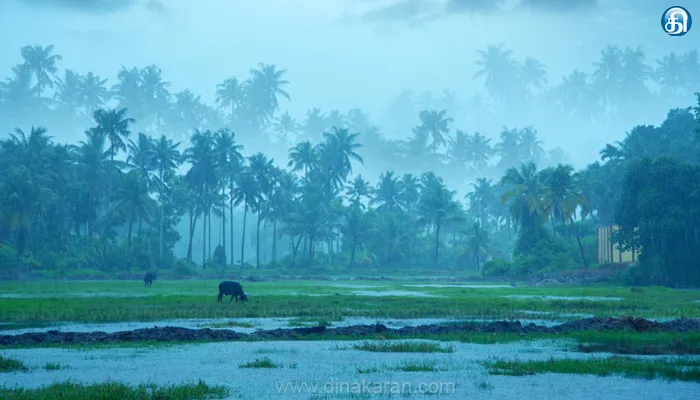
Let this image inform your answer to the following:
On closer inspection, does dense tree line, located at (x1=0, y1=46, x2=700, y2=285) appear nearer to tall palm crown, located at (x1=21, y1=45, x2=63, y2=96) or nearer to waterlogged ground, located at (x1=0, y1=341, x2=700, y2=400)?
waterlogged ground, located at (x1=0, y1=341, x2=700, y2=400)

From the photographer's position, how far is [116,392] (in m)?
14.7

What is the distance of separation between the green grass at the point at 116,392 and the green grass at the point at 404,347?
6863 mm

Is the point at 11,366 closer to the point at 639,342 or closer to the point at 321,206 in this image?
the point at 639,342

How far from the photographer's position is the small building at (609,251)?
77.6m

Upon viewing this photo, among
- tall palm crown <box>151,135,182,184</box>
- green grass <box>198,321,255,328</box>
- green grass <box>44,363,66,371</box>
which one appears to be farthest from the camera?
tall palm crown <box>151,135,182,184</box>

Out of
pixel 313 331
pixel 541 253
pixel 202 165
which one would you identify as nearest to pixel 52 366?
pixel 313 331

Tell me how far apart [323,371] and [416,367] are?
2054 mm

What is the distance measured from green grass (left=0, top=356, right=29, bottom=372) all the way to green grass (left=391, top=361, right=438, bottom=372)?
8.18m

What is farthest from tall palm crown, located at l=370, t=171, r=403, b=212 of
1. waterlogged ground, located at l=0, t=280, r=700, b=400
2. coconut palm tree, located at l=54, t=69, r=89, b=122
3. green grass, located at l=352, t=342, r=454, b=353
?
green grass, located at l=352, t=342, r=454, b=353

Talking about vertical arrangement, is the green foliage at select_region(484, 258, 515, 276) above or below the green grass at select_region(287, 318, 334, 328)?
above

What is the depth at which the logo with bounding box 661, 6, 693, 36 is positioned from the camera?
1561 inches

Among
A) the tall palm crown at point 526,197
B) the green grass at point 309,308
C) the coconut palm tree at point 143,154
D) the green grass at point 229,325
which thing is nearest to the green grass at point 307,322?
the green grass at point 309,308

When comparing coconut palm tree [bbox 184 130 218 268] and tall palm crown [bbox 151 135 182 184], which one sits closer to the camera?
coconut palm tree [bbox 184 130 218 268]

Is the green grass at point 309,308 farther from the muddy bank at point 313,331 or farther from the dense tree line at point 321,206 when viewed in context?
the dense tree line at point 321,206
